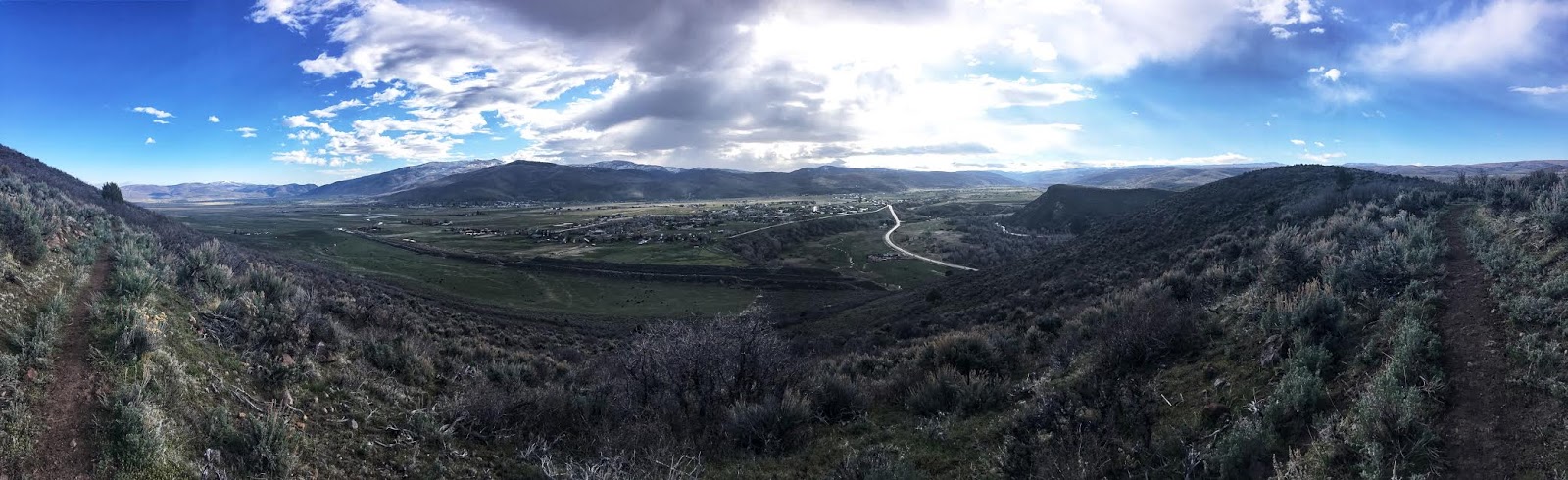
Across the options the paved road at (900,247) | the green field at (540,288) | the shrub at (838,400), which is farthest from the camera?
the paved road at (900,247)

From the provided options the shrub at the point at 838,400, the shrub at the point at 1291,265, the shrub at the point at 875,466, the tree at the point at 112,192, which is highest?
the tree at the point at 112,192

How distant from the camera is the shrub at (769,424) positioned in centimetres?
1093

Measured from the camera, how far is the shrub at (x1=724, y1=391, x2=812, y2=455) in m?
10.9

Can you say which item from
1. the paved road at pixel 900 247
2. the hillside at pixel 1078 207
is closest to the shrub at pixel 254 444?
the paved road at pixel 900 247

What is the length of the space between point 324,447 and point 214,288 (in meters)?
7.51

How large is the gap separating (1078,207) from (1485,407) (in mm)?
91343

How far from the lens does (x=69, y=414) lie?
7.26 meters

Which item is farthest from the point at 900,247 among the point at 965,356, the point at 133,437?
the point at 133,437

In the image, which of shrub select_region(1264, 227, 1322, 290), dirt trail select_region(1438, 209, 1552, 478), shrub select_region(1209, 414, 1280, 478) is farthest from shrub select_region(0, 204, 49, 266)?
shrub select_region(1264, 227, 1322, 290)

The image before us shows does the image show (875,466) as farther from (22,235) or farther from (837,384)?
(22,235)

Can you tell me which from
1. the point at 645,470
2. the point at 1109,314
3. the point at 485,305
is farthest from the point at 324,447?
the point at 485,305

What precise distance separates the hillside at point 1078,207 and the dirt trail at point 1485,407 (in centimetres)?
7650

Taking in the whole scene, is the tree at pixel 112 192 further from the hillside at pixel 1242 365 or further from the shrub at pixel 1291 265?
the shrub at pixel 1291 265

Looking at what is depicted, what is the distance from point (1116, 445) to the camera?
882 cm
